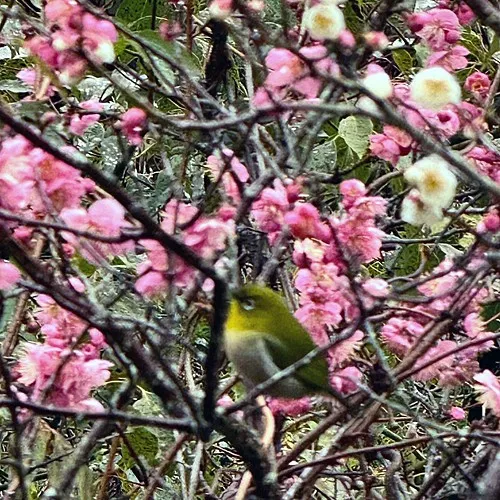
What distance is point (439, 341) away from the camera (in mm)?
1570

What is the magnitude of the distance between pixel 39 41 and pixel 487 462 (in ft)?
2.72

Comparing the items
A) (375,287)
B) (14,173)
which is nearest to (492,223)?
(375,287)

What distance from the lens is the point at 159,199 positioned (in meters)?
1.92

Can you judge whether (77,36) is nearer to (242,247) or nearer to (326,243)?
(326,243)

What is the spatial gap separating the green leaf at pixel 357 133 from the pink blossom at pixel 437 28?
259 mm

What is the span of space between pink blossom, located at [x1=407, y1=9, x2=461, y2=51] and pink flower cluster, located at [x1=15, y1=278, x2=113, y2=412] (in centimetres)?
68

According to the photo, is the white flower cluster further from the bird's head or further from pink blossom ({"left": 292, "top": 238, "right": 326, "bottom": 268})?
the bird's head

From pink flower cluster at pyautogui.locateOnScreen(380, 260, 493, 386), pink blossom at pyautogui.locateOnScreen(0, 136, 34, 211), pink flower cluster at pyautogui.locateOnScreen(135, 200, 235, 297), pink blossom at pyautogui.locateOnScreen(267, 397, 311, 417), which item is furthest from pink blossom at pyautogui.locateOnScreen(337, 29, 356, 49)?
pink blossom at pyautogui.locateOnScreen(267, 397, 311, 417)

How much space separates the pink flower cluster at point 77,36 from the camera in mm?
1230

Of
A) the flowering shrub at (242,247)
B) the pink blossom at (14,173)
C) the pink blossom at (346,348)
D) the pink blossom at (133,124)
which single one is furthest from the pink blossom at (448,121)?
the pink blossom at (14,173)

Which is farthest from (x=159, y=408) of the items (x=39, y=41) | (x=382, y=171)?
(x=382, y=171)

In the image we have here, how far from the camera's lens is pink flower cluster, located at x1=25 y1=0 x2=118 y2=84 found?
1.23 metres

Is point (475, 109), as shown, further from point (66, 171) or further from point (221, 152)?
point (66, 171)

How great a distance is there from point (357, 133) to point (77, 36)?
2.39 ft
